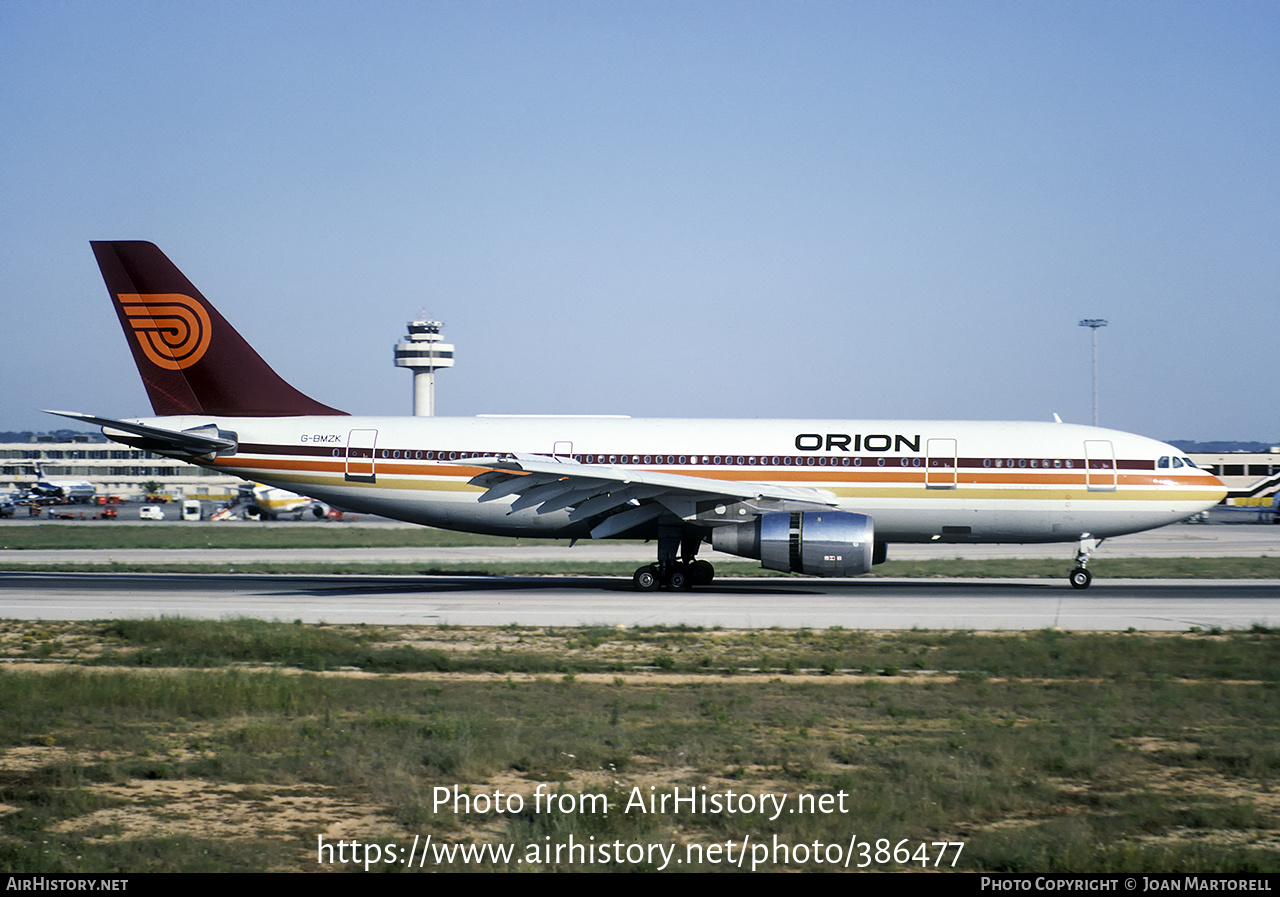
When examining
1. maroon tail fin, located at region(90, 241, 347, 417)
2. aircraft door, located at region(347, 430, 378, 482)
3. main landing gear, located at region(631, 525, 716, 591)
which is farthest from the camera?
maroon tail fin, located at region(90, 241, 347, 417)

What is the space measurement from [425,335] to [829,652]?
11597 cm

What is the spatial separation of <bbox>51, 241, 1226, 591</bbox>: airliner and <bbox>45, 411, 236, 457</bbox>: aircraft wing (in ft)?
0.18

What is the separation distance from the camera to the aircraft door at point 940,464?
2706cm

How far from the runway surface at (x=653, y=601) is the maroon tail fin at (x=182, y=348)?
15.9ft

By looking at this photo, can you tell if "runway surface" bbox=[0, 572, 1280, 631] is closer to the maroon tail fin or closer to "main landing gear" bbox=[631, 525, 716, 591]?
"main landing gear" bbox=[631, 525, 716, 591]

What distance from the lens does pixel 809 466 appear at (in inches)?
1075

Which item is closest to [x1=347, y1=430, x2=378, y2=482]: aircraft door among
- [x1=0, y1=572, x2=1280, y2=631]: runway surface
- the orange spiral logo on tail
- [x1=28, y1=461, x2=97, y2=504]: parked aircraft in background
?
[x1=0, y1=572, x2=1280, y2=631]: runway surface

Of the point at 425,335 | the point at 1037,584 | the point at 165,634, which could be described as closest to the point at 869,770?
the point at 165,634

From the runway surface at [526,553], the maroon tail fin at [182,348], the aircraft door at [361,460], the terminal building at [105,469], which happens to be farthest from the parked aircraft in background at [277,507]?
the aircraft door at [361,460]

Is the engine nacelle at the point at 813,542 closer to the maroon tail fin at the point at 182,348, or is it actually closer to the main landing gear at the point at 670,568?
the main landing gear at the point at 670,568

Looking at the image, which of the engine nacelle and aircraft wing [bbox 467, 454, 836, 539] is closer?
the engine nacelle

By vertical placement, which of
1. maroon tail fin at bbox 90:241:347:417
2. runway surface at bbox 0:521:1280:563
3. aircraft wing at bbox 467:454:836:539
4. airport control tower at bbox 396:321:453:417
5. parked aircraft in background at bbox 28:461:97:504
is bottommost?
runway surface at bbox 0:521:1280:563

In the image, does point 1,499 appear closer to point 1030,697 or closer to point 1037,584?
point 1037,584

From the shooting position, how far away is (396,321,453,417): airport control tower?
12862 centimetres
